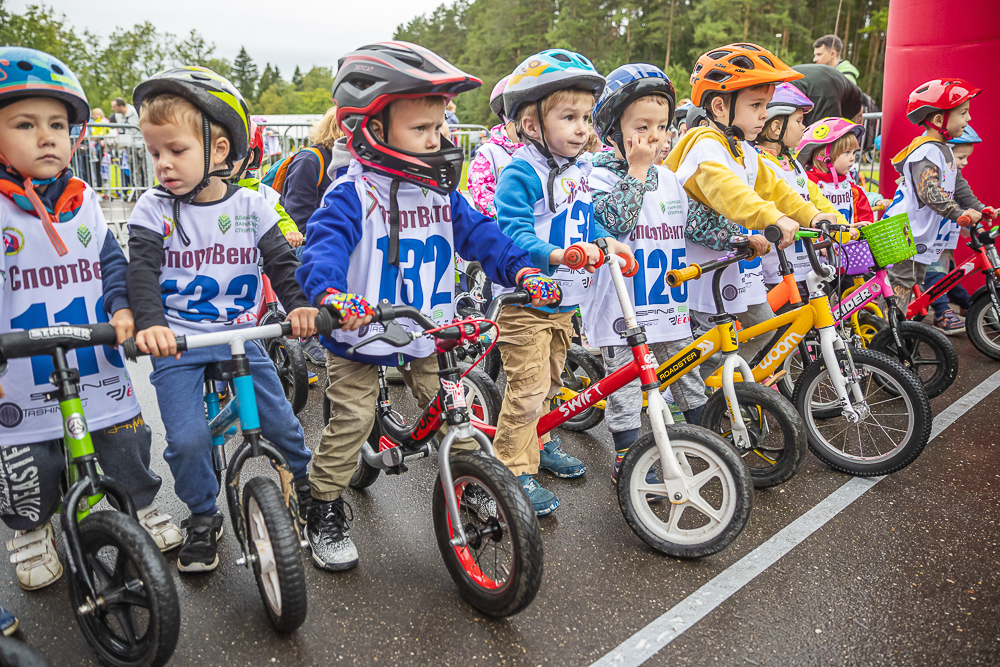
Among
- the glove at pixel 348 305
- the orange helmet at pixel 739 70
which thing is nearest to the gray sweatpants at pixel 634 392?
the orange helmet at pixel 739 70

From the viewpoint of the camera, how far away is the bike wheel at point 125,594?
7.23 ft

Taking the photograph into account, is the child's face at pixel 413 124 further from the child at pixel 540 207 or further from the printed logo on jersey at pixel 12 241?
the printed logo on jersey at pixel 12 241

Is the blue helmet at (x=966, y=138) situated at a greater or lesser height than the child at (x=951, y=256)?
greater

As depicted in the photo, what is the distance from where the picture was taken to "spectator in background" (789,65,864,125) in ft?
26.7

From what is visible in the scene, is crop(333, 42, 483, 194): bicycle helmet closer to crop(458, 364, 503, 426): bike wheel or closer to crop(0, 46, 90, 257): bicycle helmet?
crop(0, 46, 90, 257): bicycle helmet

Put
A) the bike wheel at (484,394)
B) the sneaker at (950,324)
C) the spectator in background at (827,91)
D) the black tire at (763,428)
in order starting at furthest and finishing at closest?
→ the spectator in background at (827,91), the sneaker at (950,324), the bike wheel at (484,394), the black tire at (763,428)

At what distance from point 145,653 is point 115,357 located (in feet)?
4.03

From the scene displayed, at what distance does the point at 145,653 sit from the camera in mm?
2309

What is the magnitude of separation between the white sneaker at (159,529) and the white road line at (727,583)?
1990 mm

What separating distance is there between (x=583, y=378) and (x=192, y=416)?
252cm

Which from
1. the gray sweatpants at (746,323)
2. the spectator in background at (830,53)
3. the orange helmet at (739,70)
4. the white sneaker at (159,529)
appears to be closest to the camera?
the white sneaker at (159,529)

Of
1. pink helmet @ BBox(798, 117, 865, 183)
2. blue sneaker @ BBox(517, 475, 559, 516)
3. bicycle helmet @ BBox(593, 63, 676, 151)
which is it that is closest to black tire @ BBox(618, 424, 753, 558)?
blue sneaker @ BBox(517, 475, 559, 516)

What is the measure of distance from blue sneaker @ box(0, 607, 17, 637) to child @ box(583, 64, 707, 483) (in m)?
2.69

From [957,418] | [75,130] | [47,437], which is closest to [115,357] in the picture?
[47,437]
